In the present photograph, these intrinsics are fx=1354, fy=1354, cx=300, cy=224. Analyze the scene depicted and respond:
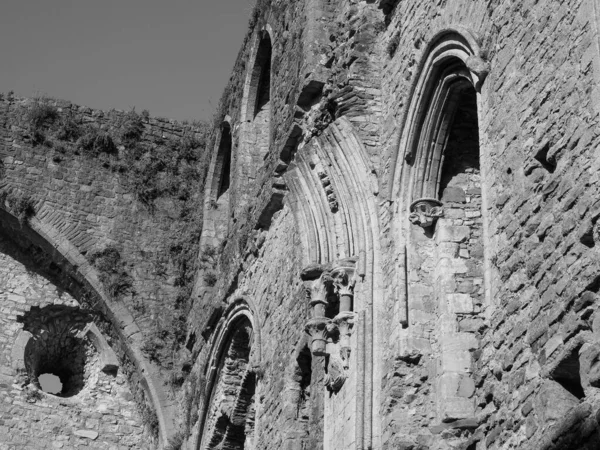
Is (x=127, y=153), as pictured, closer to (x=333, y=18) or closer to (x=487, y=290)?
(x=333, y=18)

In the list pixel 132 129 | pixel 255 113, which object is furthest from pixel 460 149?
pixel 132 129

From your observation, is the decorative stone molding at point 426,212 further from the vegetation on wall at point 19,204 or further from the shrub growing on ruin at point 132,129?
the shrub growing on ruin at point 132,129

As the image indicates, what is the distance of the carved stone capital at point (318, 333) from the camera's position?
8.90 meters

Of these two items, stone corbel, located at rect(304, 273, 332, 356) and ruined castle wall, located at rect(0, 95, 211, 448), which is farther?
ruined castle wall, located at rect(0, 95, 211, 448)

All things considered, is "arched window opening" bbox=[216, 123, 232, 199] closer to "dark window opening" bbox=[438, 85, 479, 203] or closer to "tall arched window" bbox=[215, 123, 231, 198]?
"tall arched window" bbox=[215, 123, 231, 198]

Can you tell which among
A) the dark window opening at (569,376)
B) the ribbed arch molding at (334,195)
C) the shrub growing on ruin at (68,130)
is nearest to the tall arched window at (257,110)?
the shrub growing on ruin at (68,130)

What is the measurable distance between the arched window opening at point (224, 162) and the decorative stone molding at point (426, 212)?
6.47 metres

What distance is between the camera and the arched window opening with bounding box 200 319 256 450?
463 inches

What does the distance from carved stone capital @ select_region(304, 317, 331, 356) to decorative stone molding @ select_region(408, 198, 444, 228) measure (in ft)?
3.36

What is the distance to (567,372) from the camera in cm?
580

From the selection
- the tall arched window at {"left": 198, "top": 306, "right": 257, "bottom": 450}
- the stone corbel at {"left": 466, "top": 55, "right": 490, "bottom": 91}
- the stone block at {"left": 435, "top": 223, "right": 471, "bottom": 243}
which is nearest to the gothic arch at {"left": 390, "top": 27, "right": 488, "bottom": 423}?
the stone block at {"left": 435, "top": 223, "right": 471, "bottom": 243}

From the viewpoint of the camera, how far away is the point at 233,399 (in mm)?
11938

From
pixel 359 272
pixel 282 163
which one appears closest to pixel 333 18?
pixel 282 163

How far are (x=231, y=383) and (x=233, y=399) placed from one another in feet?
0.71
